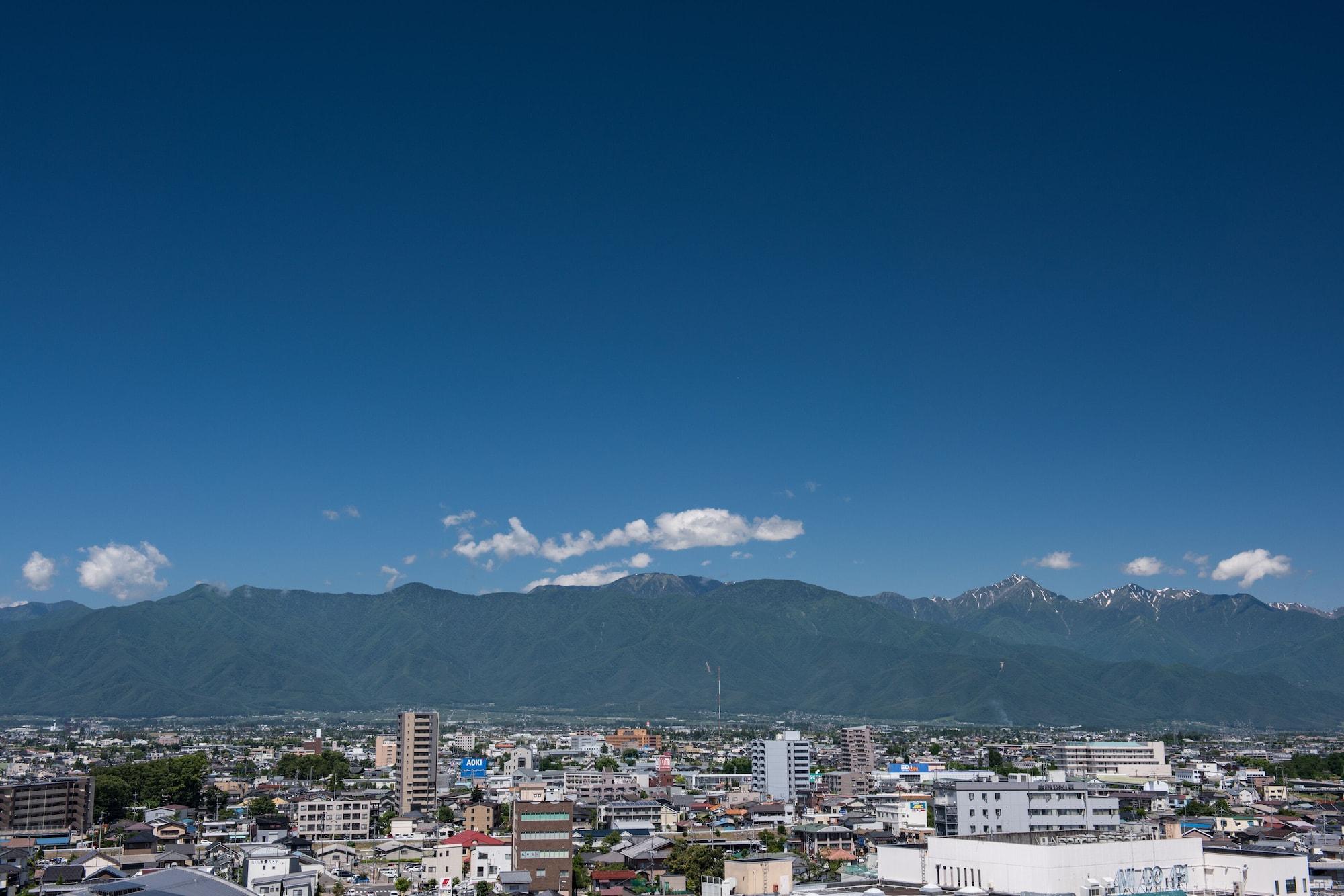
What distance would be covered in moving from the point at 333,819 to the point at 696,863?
27696mm

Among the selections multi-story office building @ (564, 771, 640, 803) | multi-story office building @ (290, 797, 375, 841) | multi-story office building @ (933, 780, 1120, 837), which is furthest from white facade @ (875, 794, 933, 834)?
multi-story office building @ (290, 797, 375, 841)

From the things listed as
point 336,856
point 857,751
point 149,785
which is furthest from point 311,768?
point 857,751

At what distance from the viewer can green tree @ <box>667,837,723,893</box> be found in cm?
4509

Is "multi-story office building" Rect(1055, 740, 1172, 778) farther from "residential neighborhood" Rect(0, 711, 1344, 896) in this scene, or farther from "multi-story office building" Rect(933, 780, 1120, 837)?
"multi-story office building" Rect(933, 780, 1120, 837)

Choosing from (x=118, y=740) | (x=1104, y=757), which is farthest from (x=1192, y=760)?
(x=118, y=740)

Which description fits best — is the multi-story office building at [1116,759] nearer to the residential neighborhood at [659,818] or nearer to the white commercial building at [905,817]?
the residential neighborhood at [659,818]

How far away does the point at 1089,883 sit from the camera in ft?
93.9

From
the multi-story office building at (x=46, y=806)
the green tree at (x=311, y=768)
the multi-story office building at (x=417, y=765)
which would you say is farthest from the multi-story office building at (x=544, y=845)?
the green tree at (x=311, y=768)

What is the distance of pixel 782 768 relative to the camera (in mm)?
89875

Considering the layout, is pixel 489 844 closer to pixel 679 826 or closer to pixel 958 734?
pixel 679 826

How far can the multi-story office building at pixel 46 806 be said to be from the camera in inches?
2514

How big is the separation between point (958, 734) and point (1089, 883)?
167262 millimetres

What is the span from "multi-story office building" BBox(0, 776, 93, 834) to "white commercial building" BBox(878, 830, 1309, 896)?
5097 centimetres

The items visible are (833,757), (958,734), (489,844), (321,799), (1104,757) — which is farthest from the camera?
(958,734)
